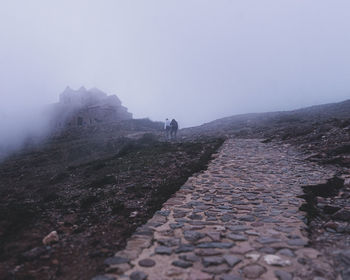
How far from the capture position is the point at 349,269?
3.12 metres

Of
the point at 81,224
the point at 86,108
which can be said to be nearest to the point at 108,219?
the point at 81,224

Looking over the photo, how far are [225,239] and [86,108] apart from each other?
179ft

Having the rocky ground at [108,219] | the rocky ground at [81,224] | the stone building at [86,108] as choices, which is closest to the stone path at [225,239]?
the rocky ground at [108,219]

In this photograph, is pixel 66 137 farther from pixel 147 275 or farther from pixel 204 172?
pixel 147 275

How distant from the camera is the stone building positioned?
172 feet

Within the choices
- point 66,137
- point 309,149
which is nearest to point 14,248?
point 309,149

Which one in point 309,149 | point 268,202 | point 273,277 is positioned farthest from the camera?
point 309,149

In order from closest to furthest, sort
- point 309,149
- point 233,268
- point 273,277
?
point 273,277, point 233,268, point 309,149

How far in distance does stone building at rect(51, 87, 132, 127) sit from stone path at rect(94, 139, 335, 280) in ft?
150

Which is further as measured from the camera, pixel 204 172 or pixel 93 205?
pixel 204 172

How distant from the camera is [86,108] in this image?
5438cm

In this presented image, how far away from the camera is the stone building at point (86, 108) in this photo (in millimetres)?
52438

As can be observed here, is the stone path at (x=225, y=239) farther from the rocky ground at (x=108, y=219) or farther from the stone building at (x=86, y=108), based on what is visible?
the stone building at (x=86, y=108)

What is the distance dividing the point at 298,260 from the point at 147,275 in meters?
1.96
